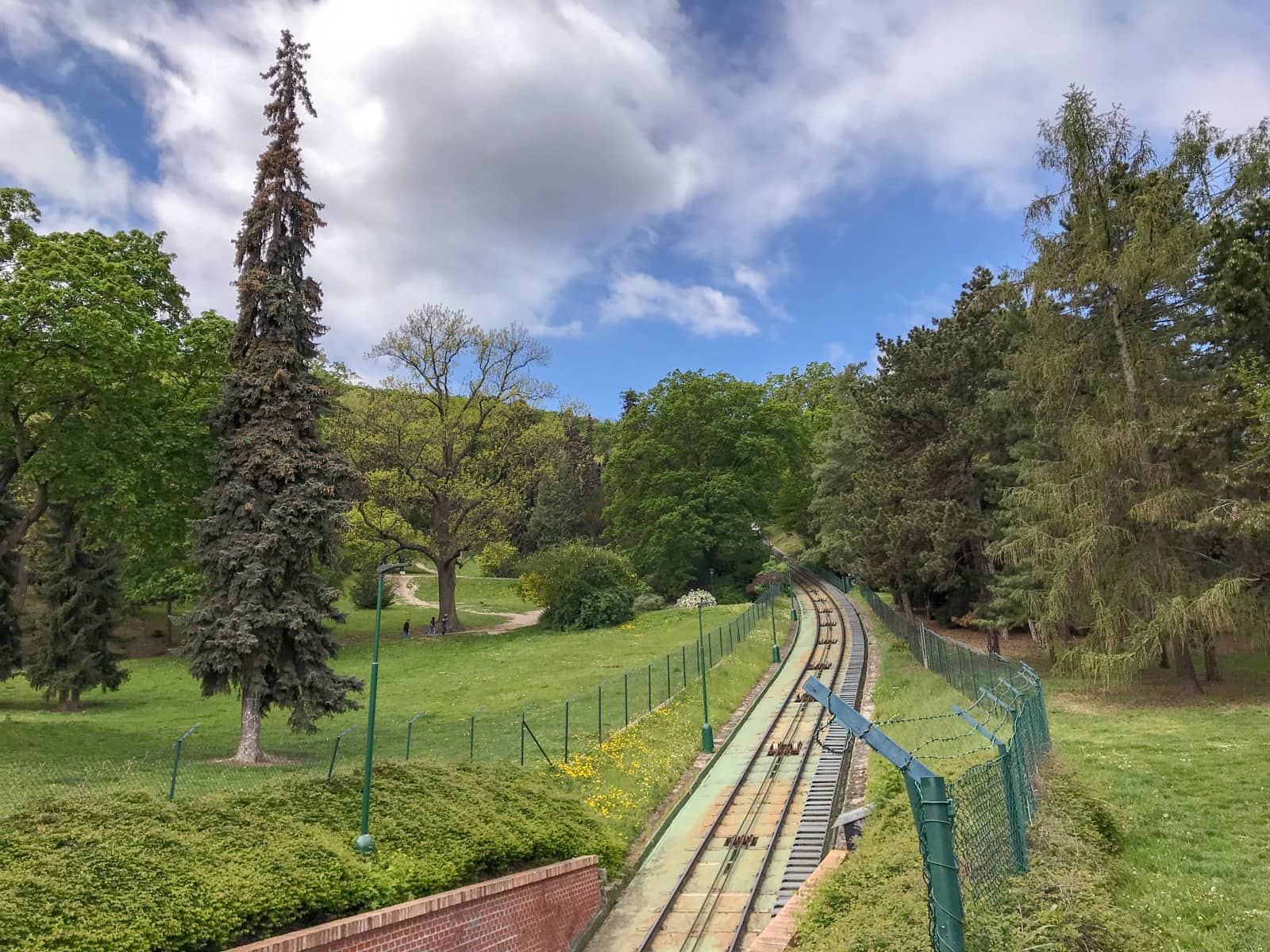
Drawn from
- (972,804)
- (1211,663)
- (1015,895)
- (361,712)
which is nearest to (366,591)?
(361,712)

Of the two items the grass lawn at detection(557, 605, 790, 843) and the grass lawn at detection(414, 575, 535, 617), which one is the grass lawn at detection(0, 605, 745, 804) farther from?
the grass lawn at detection(414, 575, 535, 617)

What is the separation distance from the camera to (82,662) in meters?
34.2

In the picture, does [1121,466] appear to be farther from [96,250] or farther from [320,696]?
[96,250]

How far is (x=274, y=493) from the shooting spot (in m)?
23.4

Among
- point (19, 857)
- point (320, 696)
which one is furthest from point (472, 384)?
point (19, 857)

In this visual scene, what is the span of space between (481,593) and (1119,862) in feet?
253

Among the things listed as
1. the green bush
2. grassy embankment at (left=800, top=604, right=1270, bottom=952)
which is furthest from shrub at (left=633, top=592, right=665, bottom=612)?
the green bush

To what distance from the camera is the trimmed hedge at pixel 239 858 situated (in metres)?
9.97

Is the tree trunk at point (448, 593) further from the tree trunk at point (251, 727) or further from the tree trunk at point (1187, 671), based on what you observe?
the tree trunk at point (1187, 671)

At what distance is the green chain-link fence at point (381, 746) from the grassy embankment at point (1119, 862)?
10.9m

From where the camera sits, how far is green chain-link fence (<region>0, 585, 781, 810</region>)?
56.3 ft

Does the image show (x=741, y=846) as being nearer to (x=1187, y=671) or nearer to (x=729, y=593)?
(x=1187, y=671)

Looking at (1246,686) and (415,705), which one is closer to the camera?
(1246,686)

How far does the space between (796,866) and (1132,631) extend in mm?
14427
